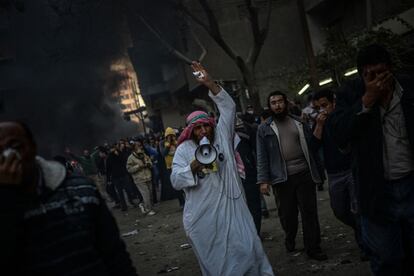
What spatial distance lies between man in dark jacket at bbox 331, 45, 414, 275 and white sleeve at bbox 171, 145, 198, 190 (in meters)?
1.48

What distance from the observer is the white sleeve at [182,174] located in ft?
13.5

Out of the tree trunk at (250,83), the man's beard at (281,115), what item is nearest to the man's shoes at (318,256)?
the man's beard at (281,115)

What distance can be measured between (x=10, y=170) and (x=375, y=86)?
76.3 inches

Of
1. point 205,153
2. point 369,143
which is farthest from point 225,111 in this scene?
point 369,143

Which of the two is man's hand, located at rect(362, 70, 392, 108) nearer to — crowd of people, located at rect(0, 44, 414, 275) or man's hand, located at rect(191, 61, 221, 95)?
crowd of people, located at rect(0, 44, 414, 275)

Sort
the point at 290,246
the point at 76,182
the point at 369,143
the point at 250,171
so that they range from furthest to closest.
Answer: the point at 250,171, the point at 290,246, the point at 369,143, the point at 76,182

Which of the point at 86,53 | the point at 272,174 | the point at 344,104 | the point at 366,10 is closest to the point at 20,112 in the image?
the point at 86,53

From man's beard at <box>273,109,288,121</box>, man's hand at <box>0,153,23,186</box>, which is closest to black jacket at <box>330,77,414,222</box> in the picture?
man's hand at <box>0,153,23,186</box>

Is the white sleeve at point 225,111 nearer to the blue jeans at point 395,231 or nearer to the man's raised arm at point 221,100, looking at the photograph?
the man's raised arm at point 221,100

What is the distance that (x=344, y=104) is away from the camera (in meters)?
3.20

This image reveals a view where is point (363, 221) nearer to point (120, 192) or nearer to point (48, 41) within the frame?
point (120, 192)

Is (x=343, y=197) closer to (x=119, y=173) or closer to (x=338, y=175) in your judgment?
(x=338, y=175)

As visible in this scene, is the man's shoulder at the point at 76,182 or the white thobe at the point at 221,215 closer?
the man's shoulder at the point at 76,182

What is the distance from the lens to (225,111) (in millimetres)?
4348
